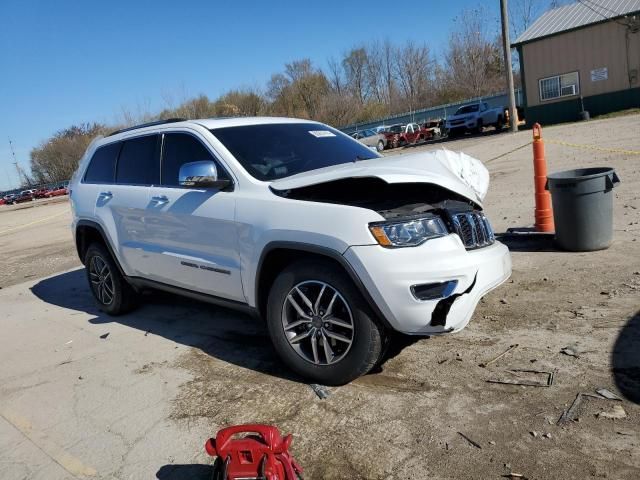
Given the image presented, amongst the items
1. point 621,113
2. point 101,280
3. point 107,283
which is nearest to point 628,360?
point 107,283

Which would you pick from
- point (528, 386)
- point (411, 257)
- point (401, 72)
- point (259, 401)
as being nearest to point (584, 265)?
point (528, 386)

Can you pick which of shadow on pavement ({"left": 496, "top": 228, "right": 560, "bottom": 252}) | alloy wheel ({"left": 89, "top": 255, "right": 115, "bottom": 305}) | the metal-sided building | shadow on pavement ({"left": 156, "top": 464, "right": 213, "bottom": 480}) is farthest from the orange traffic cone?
the metal-sided building

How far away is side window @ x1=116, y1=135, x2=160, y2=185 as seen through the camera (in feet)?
16.5

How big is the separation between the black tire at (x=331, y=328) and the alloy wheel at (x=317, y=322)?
0.04 ft

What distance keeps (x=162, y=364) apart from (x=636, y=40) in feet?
92.6

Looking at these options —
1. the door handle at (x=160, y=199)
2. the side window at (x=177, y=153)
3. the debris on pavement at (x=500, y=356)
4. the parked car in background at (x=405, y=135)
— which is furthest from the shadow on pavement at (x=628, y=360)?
the parked car in background at (x=405, y=135)

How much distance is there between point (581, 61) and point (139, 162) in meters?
27.4

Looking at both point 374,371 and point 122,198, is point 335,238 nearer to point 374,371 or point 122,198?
point 374,371

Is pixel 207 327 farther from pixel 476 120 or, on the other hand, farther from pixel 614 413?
pixel 476 120

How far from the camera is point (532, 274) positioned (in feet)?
18.0

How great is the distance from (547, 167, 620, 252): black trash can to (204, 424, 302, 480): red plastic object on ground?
14.5ft

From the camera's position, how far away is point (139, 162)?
525cm

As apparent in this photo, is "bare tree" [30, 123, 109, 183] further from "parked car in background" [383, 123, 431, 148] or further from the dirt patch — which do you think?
the dirt patch

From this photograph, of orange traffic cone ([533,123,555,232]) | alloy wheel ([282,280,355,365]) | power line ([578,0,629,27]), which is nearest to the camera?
alloy wheel ([282,280,355,365])
